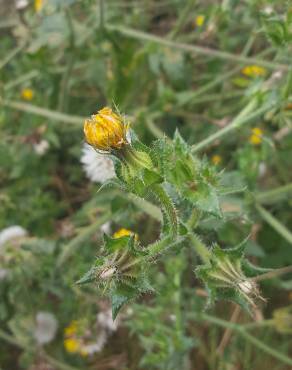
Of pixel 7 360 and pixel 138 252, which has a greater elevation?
pixel 138 252

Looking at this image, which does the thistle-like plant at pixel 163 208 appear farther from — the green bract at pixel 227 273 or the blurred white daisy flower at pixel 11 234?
the blurred white daisy flower at pixel 11 234

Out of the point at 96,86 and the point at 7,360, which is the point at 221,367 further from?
the point at 96,86

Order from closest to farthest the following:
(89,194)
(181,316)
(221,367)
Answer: (181,316) → (221,367) → (89,194)

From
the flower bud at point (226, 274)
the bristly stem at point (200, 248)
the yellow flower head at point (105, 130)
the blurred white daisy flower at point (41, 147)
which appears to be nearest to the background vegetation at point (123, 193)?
the blurred white daisy flower at point (41, 147)

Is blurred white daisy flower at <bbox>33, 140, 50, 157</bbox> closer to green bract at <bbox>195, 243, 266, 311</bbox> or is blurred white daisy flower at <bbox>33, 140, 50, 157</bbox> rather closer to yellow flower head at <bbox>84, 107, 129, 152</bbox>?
green bract at <bbox>195, 243, 266, 311</bbox>

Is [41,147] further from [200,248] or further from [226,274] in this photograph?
[226,274]

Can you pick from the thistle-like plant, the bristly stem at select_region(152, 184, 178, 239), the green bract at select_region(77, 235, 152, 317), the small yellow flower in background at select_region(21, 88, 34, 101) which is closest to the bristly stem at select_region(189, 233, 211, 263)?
the thistle-like plant

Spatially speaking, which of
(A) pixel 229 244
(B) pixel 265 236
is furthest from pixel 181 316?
(B) pixel 265 236
